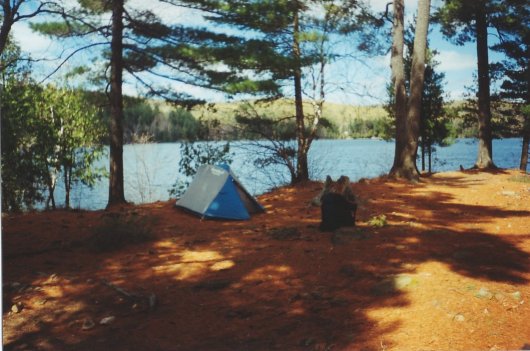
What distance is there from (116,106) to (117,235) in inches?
207

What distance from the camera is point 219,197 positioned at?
29.9 feet

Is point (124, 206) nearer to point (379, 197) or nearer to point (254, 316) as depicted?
point (379, 197)

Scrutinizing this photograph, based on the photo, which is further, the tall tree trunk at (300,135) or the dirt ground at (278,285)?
the tall tree trunk at (300,135)

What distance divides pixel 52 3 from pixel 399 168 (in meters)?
9.97

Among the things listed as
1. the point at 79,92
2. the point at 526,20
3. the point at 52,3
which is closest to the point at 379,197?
the point at 52,3

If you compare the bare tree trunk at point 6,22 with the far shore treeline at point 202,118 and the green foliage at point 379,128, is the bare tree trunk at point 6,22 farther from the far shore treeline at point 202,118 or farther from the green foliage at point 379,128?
the green foliage at point 379,128

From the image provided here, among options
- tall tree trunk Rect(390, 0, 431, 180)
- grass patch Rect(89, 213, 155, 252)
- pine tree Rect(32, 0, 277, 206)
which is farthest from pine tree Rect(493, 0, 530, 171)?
grass patch Rect(89, 213, 155, 252)

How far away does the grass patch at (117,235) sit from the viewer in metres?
6.62

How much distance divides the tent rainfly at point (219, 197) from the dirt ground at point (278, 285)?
760 millimetres

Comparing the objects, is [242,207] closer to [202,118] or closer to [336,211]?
[336,211]

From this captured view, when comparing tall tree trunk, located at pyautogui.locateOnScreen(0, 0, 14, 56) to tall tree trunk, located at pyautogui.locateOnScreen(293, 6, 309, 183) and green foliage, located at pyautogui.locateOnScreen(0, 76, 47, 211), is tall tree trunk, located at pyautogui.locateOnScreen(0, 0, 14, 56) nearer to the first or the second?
green foliage, located at pyautogui.locateOnScreen(0, 76, 47, 211)

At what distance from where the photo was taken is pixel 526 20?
16.9 metres

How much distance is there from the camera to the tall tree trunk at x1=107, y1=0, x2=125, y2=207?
10.7 meters

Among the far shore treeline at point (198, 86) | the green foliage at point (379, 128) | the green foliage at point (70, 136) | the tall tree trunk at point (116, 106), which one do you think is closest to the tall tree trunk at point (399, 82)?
the far shore treeline at point (198, 86)
